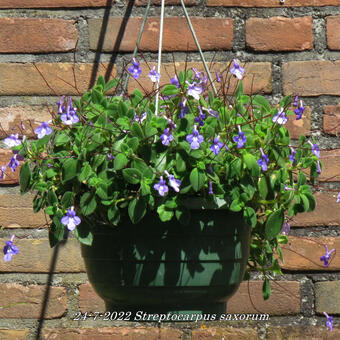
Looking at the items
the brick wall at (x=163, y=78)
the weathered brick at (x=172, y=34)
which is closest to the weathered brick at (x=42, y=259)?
the brick wall at (x=163, y=78)

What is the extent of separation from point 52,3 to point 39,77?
0.18 meters

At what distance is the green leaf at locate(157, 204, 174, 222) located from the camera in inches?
39.9

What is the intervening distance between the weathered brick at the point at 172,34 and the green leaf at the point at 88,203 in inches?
22.4

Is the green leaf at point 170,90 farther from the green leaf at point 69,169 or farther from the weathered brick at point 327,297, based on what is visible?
the weathered brick at point 327,297

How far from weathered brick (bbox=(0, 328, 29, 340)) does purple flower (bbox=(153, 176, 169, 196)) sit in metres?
0.68

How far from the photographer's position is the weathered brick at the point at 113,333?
1.46 meters

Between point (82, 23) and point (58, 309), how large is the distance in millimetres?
673

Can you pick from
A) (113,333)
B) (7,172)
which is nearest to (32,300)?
(113,333)

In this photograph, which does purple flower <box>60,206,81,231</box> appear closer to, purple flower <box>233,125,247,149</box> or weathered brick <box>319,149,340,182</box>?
purple flower <box>233,125,247,149</box>

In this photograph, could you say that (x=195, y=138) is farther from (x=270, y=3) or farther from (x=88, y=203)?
(x=270, y=3)

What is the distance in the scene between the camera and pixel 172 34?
151 centimetres

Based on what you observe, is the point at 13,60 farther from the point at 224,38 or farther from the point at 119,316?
the point at 119,316

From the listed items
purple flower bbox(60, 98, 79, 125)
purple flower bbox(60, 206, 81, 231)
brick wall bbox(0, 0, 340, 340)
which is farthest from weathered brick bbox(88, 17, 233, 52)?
purple flower bbox(60, 206, 81, 231)

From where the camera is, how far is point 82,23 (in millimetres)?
1516
